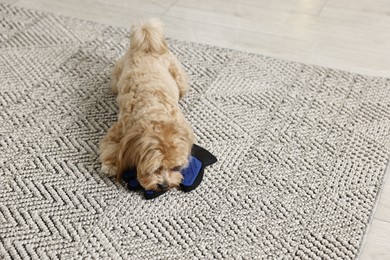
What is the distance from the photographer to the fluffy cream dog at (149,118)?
1.50 metres

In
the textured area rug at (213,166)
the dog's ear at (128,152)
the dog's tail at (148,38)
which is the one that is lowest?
the textured area rug at (213,166)

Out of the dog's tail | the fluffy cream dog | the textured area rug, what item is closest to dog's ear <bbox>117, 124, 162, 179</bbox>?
the fluffy cream dog

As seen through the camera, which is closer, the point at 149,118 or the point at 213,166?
the point at 149,118

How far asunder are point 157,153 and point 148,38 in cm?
57

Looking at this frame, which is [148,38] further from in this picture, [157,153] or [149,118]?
[157,153]

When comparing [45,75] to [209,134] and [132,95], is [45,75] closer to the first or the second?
[132,95]

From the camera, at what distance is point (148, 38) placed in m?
1.88

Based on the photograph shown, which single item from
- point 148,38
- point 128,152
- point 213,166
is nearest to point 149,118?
point 128,152

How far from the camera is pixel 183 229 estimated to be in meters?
1.55

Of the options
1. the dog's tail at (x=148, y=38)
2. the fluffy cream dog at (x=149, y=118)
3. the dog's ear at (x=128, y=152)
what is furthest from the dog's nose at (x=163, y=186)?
the dog's tail at (x=148, y=38)

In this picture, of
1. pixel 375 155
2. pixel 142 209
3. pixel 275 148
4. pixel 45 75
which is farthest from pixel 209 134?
pixel 45 75

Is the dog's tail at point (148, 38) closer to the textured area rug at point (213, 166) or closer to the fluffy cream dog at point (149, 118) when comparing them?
the fluffy cream dog at point (149, 118)

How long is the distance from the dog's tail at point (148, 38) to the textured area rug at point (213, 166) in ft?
0.86

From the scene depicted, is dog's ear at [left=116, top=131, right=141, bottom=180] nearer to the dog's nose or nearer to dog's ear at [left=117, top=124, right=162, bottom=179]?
dog's ear at [left=117, top=124, right=162, bottom=179]
